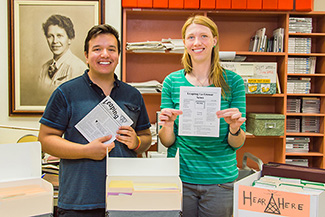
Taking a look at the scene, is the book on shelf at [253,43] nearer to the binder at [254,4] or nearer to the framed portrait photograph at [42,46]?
the binder at [254,4]

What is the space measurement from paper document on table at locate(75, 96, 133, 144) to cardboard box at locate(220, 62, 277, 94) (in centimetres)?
207

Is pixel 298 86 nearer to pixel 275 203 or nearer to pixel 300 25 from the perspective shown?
pixel 300 25

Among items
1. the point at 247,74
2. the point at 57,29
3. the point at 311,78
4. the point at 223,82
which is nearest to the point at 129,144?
the point at 223,82

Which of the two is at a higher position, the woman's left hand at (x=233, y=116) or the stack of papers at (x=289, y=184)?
the woman's left hand at (x=233, y=116)

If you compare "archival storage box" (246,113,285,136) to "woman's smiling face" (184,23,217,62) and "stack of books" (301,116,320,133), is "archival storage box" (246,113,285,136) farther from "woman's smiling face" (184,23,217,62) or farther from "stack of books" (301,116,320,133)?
"woman's smiling face" (184,23,217,62)

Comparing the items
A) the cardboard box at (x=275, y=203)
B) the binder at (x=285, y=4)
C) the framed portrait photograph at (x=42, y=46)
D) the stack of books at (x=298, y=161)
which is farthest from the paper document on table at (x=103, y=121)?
the stack of books at (x=298, y=161)

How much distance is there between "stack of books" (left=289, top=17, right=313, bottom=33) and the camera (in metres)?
3.14

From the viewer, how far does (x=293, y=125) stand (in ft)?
10.8

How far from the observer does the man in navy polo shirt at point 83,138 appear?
1217mm

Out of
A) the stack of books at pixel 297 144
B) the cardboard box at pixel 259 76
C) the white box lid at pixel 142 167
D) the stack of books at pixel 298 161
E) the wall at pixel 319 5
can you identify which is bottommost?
the stack of books at pixel 298 161

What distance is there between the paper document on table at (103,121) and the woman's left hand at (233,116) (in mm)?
412

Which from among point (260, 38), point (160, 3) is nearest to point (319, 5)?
point (260, 38)

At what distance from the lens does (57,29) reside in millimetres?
3186

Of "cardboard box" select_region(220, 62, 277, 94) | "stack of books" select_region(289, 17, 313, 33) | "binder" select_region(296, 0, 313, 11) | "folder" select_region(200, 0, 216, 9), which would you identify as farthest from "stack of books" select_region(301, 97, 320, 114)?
"folder" select_region(200, 0, 216, 9)
